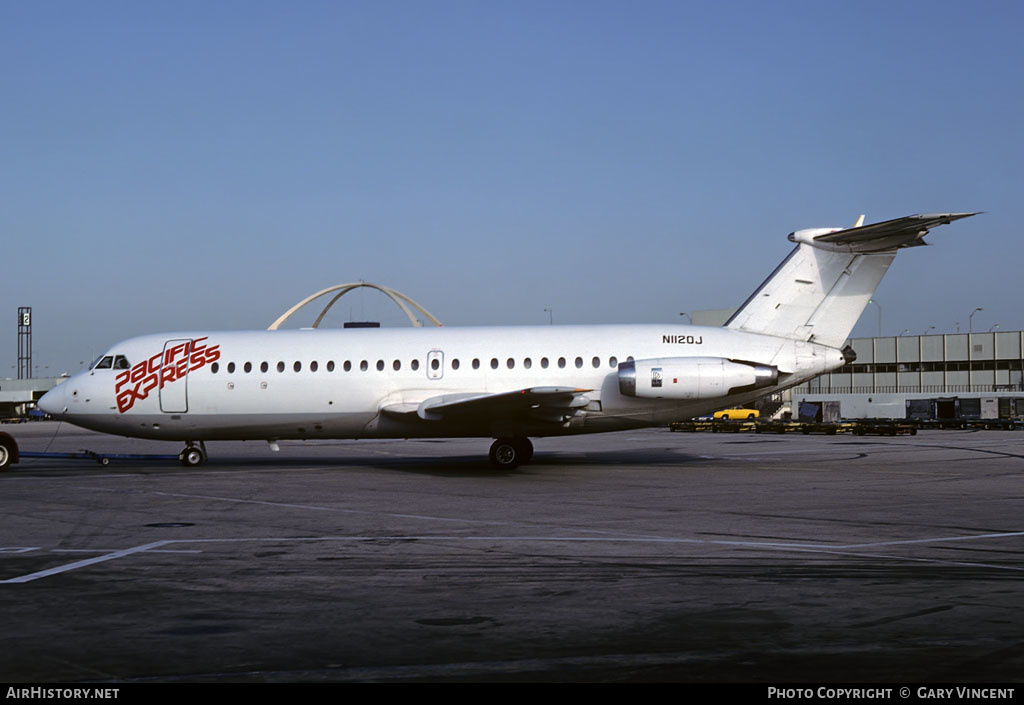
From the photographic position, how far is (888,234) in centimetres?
2369

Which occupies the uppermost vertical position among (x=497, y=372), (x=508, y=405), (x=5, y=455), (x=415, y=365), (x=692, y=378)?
(x=415, y=365)

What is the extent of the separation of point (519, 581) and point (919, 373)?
90.6 meters

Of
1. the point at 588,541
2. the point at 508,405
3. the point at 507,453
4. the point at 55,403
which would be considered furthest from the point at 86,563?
the point at 55,403

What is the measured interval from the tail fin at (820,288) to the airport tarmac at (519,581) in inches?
223

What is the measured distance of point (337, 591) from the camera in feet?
29.8

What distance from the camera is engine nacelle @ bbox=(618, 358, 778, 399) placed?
953 inches

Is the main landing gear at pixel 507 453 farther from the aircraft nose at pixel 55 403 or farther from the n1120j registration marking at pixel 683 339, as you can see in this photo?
the aircraft nose at pixel 55 403

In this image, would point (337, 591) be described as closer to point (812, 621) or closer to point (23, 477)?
point (812, 621)

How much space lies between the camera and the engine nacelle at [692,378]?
2420 cm

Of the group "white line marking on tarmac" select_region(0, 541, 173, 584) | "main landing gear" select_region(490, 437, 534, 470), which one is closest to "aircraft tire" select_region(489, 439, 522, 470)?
"main landing gear" select_region(490, 437, 534, 470)

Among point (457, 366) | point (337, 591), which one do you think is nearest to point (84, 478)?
point (457, 366)

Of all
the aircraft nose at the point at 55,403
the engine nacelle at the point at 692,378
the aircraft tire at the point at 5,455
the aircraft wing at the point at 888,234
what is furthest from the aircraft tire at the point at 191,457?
the aircraft wing at the point at 888,234

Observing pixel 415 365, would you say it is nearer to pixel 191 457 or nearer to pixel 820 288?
pixel 191 457

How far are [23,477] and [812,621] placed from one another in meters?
22.7
